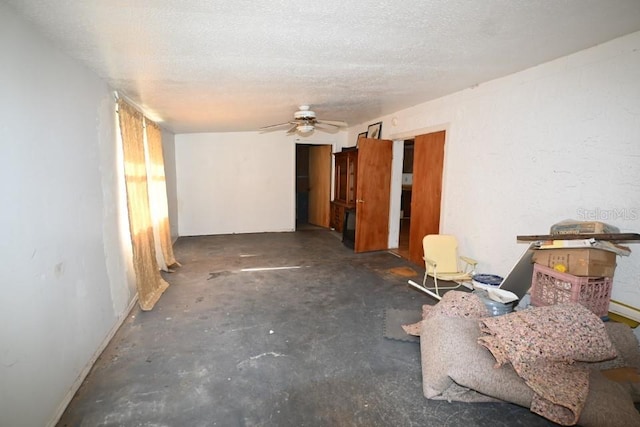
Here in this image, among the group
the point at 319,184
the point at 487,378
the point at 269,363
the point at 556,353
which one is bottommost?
the point at 269,363

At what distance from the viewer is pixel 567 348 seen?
1.79 metres

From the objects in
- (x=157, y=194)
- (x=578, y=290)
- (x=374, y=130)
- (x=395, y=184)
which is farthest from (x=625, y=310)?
(x=157, y=194)

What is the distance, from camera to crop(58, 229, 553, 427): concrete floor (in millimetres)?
1850

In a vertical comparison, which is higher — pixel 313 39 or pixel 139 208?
pixel 313 39

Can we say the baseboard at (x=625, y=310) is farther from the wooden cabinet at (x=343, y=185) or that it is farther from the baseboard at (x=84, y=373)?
the wooden cabinet at (x=343, y=185)

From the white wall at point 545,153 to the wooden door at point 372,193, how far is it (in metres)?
1.33

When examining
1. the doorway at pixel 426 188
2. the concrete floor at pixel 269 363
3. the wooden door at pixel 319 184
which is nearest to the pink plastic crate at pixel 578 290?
the concrete floor at pixel 269 363

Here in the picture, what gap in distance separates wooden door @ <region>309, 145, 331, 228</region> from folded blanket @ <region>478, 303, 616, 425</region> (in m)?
6.10

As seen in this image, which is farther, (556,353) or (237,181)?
(237,181)

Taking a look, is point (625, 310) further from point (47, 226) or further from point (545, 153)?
point (47, 226)

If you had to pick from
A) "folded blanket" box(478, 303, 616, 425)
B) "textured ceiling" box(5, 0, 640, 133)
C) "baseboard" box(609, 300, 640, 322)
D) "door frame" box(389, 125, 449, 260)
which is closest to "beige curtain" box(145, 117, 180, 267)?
"textured ceiling" box(5, 0, 640, 133)

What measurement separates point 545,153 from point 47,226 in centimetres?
391

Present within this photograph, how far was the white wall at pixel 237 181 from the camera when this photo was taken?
6910 mm

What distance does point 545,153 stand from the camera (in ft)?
8.97
